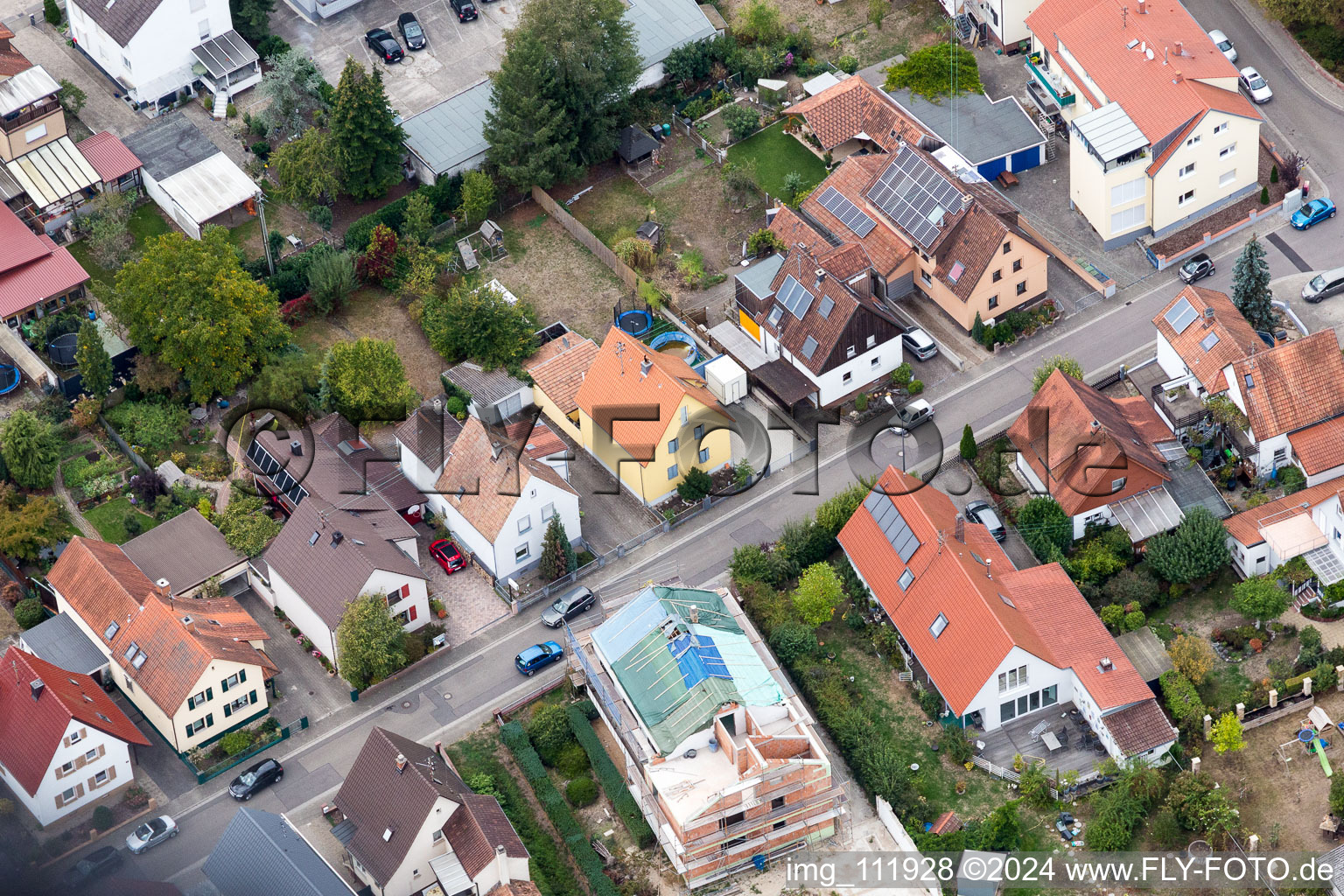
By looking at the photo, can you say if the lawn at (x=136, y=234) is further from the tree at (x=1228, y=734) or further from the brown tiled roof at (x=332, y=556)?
the tree at (x=1228, y=734)

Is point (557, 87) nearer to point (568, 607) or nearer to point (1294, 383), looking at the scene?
point (568, 607)

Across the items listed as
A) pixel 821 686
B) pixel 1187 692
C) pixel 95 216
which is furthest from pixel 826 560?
pixel 95 216

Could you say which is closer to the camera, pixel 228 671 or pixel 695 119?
pixel 228 671

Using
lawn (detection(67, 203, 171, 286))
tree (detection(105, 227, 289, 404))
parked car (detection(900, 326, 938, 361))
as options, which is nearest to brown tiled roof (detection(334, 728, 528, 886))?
tree (detection(105, 227, 289, 404))

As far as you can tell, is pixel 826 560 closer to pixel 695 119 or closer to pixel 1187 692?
pixel 1187 692

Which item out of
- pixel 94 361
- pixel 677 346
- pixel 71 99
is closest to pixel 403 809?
pixel 94 361

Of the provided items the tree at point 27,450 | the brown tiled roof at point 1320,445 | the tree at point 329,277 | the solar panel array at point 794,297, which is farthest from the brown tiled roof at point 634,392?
the brown tiled roof at point 1320,445

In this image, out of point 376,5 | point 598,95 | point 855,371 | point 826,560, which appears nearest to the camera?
point 826,560

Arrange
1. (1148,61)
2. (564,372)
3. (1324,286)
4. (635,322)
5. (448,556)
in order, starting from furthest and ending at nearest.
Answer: (1148,61) → (635,322) → (1324,286) → (564,372) → (448,556)
